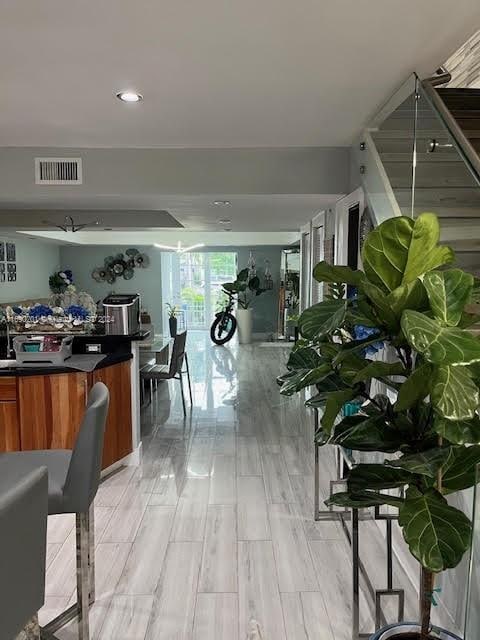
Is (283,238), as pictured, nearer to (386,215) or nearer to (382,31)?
(386,215)

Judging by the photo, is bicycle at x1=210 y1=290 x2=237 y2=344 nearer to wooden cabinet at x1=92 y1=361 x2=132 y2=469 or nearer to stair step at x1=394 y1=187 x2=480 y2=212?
wooden cabinet at x1=92 y1=361 x2=132 y2=469

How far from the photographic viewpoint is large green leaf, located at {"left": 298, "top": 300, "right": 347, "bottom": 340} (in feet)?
4.41

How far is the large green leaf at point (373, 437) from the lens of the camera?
1.44m

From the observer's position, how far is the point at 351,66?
2.27 m

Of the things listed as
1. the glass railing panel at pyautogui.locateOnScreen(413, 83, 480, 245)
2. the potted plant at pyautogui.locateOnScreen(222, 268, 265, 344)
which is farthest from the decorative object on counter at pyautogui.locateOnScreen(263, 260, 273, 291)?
the glass railing panel at pyautogui.locateOnScreen(413, 83, 480, 245)

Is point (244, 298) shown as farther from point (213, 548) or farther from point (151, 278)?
point (213, 548)

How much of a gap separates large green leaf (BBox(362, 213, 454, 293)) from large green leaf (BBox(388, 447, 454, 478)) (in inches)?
16.9

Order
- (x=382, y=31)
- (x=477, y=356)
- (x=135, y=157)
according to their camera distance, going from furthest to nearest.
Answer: (x=135, y=157) < (x=382, y=31) < (x=477, y=356)

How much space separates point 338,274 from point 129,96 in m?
1.76

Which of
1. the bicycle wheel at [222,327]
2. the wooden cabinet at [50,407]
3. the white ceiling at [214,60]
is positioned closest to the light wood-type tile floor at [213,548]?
the wooden cabinet at [50,407]

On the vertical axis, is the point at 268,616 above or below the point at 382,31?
below

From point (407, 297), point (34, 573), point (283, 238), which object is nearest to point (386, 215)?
point (407, 297)

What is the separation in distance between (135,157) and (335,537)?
9.58ft

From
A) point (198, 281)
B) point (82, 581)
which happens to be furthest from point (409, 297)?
point (198, 281)
